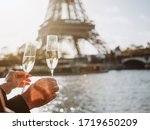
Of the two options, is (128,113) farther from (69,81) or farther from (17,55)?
(17,55)

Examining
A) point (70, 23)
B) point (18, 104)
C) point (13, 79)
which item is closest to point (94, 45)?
point (70, 23)

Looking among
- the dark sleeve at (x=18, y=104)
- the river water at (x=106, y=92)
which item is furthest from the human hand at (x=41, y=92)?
the river water at (x=106, y=92)

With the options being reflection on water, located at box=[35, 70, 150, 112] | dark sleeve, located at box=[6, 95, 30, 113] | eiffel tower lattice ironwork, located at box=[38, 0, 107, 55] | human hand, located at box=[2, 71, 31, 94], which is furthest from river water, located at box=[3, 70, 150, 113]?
dark sleeve, located at box=[6, 95, 30, 113]

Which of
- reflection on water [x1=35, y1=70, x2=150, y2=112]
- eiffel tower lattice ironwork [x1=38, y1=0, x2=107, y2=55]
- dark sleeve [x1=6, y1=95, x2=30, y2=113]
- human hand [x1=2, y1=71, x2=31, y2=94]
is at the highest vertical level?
eiffel tower lattice ironwork [x1=38, y1=0, x2=107, y2=55]

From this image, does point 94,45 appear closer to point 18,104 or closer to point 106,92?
point 106,92

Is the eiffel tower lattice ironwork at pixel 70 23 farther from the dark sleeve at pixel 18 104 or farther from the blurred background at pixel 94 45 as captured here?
the dark sleeve at pixel 18 104

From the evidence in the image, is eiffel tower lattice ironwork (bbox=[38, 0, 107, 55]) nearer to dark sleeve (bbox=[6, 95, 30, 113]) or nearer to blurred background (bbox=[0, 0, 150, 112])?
blurred background (bbox=[0, 0, 150, 112])
